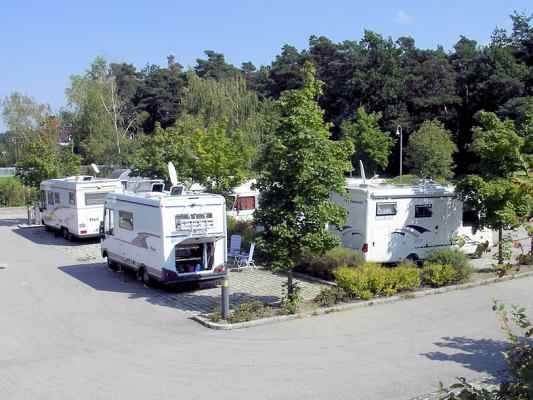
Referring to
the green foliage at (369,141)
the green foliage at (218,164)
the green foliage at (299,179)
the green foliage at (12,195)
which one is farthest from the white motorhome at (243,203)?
the green foliage at (369,141)

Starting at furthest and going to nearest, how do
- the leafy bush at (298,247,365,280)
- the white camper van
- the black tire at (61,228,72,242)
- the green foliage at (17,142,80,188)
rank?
the green foliage at (17,142,80,188) → the black tire at (61,228,72,242) → the white camper van → the leafy bush at (298,247,365,280)

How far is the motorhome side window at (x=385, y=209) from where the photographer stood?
16.4m

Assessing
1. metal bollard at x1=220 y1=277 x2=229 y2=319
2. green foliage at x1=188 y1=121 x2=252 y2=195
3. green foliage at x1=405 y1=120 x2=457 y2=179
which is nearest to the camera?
metal bollard at x1=220 y1=277 x2=229 y2=319

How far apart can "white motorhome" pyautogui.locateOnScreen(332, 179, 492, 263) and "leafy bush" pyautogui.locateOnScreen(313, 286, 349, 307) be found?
A: 3.03 metres

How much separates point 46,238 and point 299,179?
17.3 metres

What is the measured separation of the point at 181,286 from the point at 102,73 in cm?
4620

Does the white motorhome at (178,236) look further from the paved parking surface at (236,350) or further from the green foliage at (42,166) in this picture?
the green foliage at (42,166)

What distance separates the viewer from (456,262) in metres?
15.1

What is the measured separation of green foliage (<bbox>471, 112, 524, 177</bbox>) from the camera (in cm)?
1533

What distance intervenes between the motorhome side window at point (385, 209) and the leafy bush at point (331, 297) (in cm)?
360

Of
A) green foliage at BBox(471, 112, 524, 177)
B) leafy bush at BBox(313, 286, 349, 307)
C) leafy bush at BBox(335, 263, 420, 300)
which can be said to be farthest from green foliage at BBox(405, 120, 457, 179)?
leafy bush at BBox(313, 286, 349, 307)

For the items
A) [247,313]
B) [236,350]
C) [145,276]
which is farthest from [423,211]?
[236,350]

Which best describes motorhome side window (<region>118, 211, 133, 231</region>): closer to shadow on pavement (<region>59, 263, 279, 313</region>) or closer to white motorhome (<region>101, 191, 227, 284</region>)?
white motorhome (<region>101, 191, 227, 284</region>)

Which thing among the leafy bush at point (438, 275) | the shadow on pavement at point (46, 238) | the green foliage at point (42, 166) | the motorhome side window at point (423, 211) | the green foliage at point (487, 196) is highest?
the green foliage at point (42, 166)
